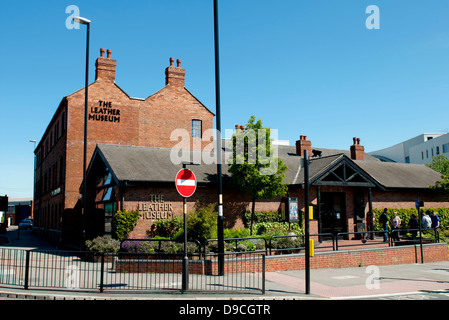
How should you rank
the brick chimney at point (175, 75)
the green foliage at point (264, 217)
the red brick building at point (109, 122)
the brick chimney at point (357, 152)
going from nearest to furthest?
1. the green foliage at point (264, 217)
2. the red brick building at point (109, 122)
3. the brick chimney at point (357, 152)
4. the brick chimney at point (175, 75)

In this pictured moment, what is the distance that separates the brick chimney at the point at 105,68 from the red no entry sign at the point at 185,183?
2150cm

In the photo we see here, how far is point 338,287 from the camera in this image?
37.7 feet

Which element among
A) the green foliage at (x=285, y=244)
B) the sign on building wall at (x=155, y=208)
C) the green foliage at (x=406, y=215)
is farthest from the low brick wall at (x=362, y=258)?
the sign on building wall at (x=155, y=208)

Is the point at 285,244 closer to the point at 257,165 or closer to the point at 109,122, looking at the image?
the point at 257,165

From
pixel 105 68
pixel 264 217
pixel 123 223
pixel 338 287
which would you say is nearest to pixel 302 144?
pixel 264 217

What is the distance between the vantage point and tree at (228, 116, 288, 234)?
1920cm

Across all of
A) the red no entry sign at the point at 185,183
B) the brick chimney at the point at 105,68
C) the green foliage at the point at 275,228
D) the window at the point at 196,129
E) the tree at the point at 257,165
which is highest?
the brick chimney at the point at 105,68

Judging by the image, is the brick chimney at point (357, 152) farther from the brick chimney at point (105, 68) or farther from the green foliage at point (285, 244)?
the brick chimney at point (105, 68)

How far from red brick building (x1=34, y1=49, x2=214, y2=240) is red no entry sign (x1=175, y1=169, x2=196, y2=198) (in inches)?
752

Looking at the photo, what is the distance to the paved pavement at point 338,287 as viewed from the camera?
9266 millimetres

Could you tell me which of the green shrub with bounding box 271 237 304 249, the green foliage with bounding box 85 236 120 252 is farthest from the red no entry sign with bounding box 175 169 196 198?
the green foliage with bounding box 85 236 120 252

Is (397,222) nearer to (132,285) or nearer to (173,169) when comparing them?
(173,169)

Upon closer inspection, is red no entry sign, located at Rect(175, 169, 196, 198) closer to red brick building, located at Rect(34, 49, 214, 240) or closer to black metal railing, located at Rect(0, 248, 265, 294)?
black metal railing, located at Rect(0, 248, 265, 294)

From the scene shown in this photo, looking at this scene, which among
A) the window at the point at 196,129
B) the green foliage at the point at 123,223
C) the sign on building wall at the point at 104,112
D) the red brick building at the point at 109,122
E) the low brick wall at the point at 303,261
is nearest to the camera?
the low brick wall at the point at 303,261
